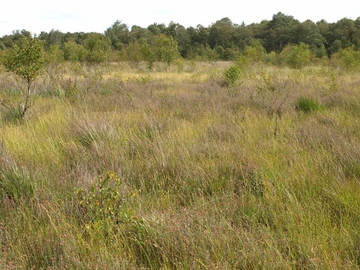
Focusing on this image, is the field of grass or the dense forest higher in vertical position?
the dense forest

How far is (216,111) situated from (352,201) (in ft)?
14.8

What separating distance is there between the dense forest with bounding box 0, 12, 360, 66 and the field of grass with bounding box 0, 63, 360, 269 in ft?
68.5

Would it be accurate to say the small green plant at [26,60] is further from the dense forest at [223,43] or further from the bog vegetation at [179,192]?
the dense forest at [223,43]

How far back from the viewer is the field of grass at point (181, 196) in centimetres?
215

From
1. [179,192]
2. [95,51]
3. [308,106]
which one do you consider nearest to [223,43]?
[95,51]

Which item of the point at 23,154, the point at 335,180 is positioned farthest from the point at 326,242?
the point at 23,154

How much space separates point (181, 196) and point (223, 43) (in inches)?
2169

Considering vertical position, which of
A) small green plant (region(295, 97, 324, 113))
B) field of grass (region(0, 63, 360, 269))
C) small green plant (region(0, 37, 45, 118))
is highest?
small green plant (region(0, 37, 45, 118))

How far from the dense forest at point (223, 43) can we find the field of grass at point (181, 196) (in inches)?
822

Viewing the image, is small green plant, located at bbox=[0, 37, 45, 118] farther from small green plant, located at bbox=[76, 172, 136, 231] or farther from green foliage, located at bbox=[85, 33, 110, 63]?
green foliage, located at bbox=[85, 33, 110, 63]

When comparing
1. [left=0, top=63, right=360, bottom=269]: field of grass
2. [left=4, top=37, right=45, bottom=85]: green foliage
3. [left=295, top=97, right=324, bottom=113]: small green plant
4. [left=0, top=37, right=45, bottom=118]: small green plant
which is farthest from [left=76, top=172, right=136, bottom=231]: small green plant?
[left=295, top=97, right=324, bottom=113]: small green plant

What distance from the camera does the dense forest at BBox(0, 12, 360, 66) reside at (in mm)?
27172

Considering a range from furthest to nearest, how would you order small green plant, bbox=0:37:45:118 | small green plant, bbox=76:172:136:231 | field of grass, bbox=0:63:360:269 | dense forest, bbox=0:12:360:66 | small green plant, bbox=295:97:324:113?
1. dense forest, bbox=0:12:360:66
2. small green plant, bbox=295:97:324:113
3. small green plant, bbox=0:37:45:118
4. small green plant, bbox=76:172:136:231
5. field of grass, bbox=0:63:360:269

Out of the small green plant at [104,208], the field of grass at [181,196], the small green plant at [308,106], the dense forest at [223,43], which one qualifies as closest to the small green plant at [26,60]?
the field of grass at [181,196]
